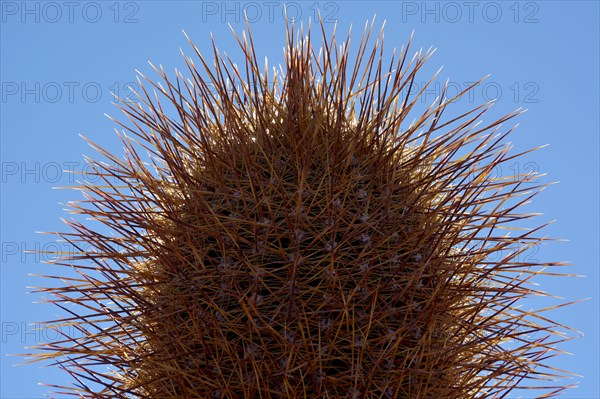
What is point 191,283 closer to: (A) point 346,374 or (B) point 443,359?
(A) point 346,374

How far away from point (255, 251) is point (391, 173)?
43 cm

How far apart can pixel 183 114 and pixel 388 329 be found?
844mm

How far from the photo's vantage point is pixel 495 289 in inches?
86.9

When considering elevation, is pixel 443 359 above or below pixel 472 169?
below

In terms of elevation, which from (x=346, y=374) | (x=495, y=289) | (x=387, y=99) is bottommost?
(x=346, y=374)

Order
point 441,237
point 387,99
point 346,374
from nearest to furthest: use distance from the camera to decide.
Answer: point 346,374
point 441,237
point 387,99

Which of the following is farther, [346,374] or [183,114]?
[183,114]

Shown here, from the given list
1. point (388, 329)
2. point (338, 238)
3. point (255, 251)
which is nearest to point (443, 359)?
point (388, 329)

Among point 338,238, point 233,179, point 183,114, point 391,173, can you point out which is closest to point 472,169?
point 391,173

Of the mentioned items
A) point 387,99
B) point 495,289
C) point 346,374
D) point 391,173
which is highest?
point 387,99

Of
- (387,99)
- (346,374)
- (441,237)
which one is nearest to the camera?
(346,374)

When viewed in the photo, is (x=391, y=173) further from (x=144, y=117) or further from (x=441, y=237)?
(x=144, y=117)

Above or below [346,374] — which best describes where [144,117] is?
above

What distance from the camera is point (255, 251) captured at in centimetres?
211
